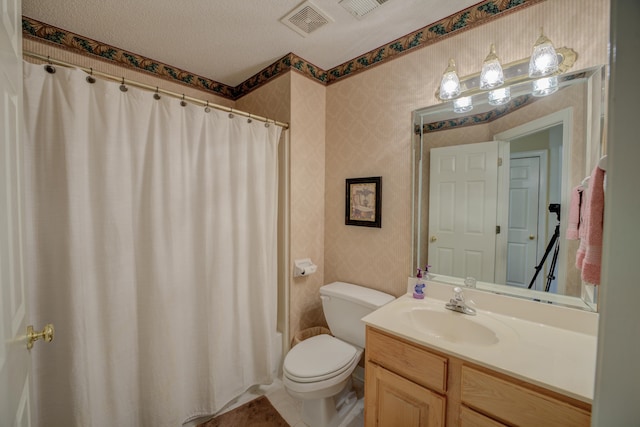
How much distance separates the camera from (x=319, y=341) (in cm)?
170

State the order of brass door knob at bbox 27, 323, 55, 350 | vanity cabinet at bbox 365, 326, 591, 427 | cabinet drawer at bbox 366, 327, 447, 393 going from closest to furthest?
brass door knob at bbox 27, 323, 55, 350 → vanity cabinet at bbox 365, 326, 591, 427 → cabinet drawer at bbox 366, 327, 447, 393

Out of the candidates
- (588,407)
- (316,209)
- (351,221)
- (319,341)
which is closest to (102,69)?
(316,209)

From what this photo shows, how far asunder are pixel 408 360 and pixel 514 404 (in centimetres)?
37

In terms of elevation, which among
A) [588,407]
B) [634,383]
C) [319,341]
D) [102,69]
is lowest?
[319,341]

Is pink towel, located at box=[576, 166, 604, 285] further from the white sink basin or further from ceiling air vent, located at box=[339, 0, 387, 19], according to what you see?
ceiling air vent, located at box=[339, 0, 387, 19]

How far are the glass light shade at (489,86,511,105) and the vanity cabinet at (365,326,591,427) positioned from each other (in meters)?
1.26

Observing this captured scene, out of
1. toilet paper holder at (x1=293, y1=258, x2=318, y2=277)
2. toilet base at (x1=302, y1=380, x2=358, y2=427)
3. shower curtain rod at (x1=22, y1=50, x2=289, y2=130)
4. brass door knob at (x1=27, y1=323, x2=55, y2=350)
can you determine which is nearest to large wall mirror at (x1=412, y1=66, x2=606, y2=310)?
toilet paper holder at (x1=293, y1=258, x2=318, y2=277)

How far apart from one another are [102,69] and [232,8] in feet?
3.36

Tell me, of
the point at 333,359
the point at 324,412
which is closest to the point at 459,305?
the point at 333,359

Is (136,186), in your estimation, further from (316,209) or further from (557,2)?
(557,2)

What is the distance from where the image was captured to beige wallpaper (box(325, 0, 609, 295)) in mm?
1153

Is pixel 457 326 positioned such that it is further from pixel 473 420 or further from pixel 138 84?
pixel 138 84

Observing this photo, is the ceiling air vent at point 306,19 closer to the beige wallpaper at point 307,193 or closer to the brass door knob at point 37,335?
the beige wallpaper at point 307,193

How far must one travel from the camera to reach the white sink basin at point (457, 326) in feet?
3.83
